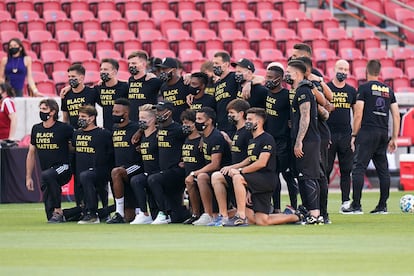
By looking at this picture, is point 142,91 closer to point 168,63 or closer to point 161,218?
point 168,63

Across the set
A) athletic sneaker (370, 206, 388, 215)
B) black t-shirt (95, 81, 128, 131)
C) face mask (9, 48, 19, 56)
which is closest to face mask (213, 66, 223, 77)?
black t-shirt (95, 81, 128, 131)

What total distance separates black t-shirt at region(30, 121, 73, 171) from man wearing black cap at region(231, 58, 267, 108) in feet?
8.02

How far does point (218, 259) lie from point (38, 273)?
1.74 metres

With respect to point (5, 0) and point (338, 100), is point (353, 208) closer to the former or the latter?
point (338, 100)

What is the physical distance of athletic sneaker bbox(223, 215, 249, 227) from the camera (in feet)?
49.8

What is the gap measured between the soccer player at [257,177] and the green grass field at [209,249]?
0.41m

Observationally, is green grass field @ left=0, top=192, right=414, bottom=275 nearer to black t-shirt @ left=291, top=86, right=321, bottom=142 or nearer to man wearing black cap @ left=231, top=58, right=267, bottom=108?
black t-shirt @ left=291, top=86, right=321, bottom=142

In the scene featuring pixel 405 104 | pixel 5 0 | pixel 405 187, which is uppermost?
pixel 5 0

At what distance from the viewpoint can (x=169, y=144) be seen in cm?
1634

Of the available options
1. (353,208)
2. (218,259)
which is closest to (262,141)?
(353,208)

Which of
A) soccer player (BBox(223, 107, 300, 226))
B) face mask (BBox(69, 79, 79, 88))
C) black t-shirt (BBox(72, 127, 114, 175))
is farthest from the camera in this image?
face mask (BBox(69, 79, 79, 88))

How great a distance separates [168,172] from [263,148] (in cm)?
172

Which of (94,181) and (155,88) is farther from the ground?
(155,88)

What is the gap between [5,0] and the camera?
89.8ft
